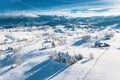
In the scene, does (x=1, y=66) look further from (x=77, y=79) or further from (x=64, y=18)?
(x=64, y=18)

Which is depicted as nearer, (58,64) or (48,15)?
(58,64)

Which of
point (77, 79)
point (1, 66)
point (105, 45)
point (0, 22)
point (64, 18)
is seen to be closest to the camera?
point (77, 79)

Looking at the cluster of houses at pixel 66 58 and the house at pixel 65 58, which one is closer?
the cluster of houses at pixel 66 58

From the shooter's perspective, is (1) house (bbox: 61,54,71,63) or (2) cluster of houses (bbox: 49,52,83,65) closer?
(2) cluster of houses (bbox: 49,52,83,65)

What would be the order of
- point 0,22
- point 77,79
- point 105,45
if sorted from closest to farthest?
point 77,79 < point 105,45 < point 0,22

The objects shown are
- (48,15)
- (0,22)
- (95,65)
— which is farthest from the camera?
(48,15)

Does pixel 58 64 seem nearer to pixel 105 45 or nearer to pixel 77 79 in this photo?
pixel 77 79

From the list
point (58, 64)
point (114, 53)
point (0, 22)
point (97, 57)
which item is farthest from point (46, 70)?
point (0, 22)

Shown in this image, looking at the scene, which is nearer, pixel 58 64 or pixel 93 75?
pixel 93 75

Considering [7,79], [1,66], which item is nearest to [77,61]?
[7,79]
